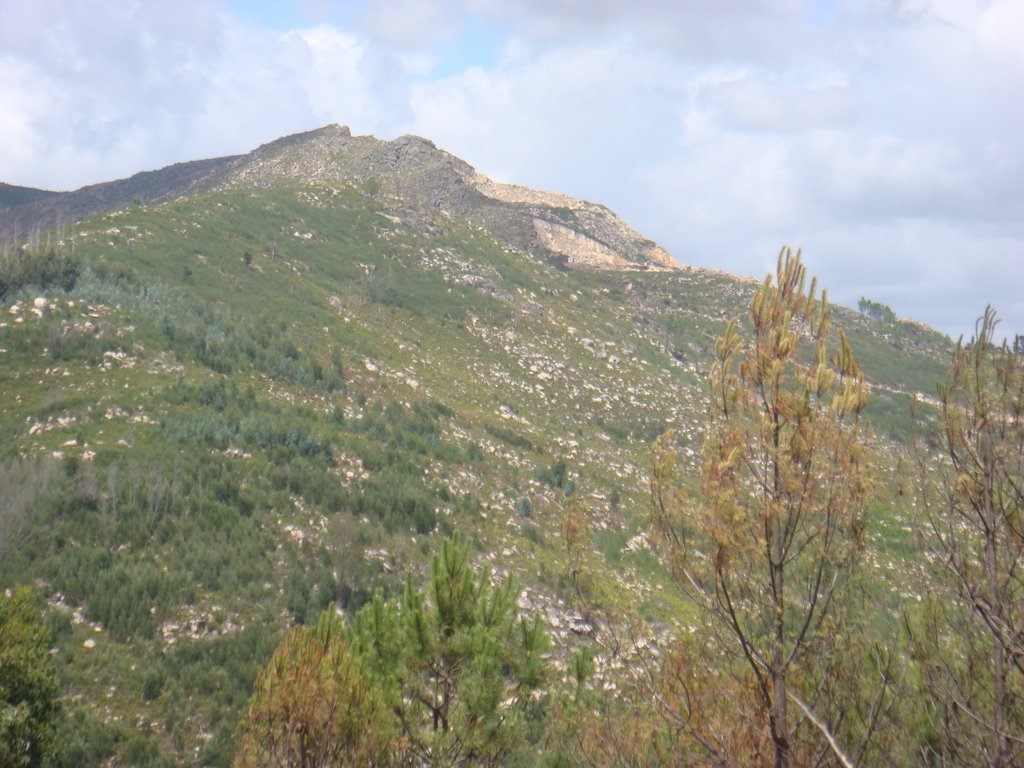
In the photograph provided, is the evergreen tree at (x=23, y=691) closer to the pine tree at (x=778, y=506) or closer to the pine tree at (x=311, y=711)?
the pine tree at (x=311, y=711)

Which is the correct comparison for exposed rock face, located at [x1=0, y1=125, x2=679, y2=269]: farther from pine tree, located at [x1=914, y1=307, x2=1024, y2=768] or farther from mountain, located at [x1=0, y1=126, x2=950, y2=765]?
pine tree, located at [x1=914, y1=307, x2=1024, y2=768]

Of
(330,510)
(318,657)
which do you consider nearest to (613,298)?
(330,510)

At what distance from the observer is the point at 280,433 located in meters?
24.0

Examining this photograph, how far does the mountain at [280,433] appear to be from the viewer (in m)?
15.6

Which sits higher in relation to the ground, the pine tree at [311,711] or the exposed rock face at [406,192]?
the exposed rock face at [406,192]

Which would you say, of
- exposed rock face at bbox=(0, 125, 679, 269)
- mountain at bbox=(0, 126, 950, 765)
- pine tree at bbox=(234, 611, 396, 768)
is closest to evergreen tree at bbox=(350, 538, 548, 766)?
pine tree at bbox=(234, 611, 396, 768)

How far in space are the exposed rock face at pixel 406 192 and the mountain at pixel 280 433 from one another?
23964 mm

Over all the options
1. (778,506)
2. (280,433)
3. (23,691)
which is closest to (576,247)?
(280,433)

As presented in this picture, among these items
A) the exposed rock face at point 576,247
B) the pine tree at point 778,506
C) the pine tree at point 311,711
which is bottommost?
the pine tree at point 311,711

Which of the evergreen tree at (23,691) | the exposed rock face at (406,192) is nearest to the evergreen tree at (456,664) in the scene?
the evergreen tree at (23,691)

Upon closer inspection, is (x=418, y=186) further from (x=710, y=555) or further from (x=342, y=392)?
(x=710, y=555)

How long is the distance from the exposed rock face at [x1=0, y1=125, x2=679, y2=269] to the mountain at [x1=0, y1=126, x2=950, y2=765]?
24.0 metres

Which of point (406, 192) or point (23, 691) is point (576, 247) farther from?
point (23, 691)

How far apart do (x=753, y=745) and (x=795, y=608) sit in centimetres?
110
